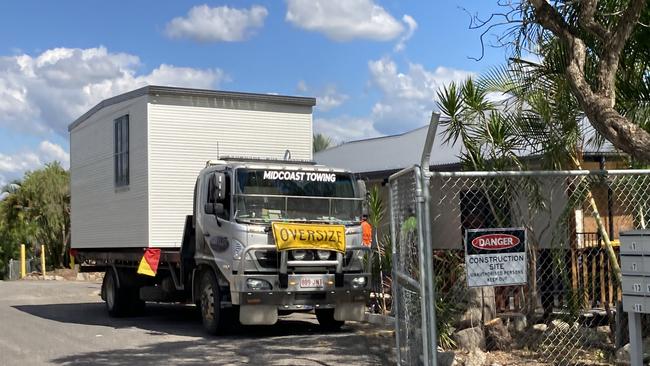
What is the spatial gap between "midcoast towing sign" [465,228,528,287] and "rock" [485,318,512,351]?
3.40m

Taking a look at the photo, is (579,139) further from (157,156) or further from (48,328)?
(48,328)

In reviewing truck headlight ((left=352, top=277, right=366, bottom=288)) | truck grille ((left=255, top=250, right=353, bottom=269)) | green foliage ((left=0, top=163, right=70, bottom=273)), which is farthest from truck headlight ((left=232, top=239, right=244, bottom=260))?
green foliage ((left=0, top=163, right=70, bottom=273))

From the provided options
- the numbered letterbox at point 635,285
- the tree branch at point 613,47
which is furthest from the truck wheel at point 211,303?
the numbered letterbox at point 635,285

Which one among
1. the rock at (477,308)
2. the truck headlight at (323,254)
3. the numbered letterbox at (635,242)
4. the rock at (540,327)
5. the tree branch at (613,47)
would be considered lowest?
the rock at (540,327)

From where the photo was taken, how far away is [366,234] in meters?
13.1

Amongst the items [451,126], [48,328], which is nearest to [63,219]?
[48,328]

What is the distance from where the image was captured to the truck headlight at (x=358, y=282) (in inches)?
474

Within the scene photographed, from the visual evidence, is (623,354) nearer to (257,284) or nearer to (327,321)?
(257,284)

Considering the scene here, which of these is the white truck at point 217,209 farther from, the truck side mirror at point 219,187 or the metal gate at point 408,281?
the metal gate at point 408,281

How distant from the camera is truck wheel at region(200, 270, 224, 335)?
39.1 ft

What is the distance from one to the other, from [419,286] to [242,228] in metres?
5.78

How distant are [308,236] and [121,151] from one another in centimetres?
521

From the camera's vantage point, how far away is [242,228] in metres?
11.6

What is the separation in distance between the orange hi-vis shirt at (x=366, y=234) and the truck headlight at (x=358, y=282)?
2.06 ft
